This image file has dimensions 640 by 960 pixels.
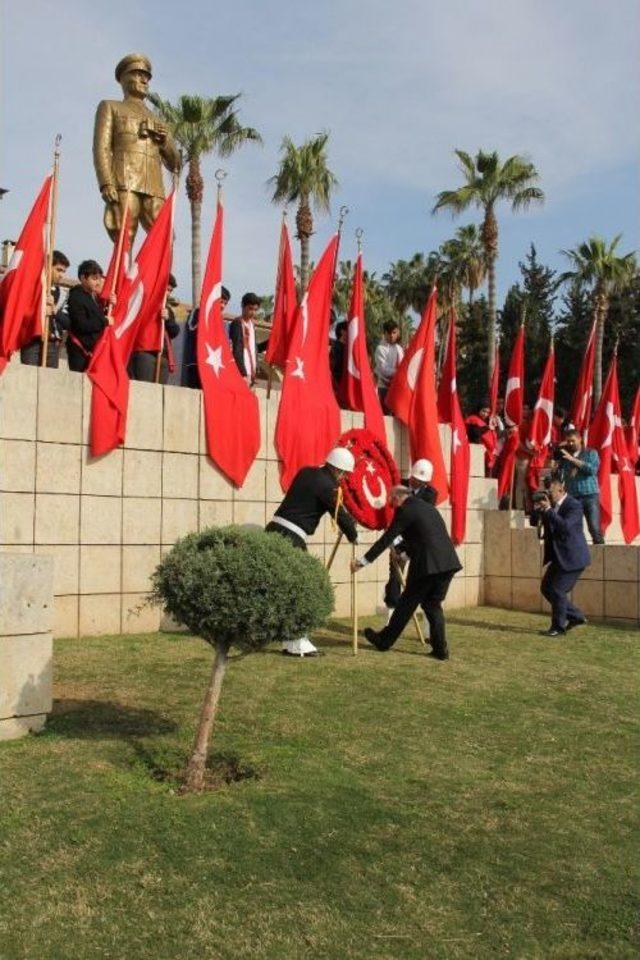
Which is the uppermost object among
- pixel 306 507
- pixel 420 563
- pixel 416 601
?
pixel 306 507

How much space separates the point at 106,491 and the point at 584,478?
7.57m

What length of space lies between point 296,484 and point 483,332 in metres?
31.8

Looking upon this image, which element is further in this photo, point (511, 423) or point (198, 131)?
point (198, 131)

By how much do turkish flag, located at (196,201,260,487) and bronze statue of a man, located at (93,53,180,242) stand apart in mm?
1398

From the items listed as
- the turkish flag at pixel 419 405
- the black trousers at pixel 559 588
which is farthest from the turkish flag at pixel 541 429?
the black trousers at pixel 559 588

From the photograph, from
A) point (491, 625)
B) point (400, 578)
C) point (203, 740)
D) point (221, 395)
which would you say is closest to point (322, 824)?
point (203, 740)

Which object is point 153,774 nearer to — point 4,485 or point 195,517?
point 4,485

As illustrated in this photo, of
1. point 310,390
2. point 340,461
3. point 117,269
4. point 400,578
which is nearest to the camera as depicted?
point 340,461

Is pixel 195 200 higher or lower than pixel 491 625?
higher

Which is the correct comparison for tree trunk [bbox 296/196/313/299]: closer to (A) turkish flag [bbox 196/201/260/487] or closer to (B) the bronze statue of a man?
(B) the bronze statue of a man

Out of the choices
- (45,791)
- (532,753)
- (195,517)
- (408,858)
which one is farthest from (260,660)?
(408,858)

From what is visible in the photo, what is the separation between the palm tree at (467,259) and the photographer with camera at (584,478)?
29.1m

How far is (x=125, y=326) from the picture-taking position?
1010cm

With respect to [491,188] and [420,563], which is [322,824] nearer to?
[420,563]
